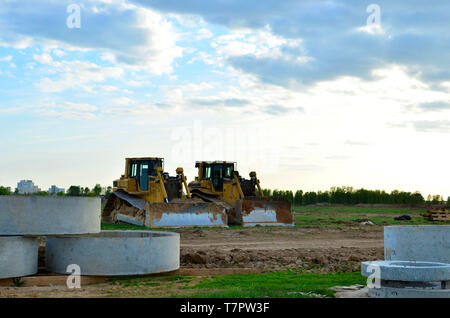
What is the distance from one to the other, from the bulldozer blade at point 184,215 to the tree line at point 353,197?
43.0m

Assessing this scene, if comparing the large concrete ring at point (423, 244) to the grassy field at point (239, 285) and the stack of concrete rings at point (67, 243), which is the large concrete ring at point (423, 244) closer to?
the grassy field at point (239, 285)

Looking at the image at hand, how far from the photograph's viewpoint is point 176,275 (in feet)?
35.7

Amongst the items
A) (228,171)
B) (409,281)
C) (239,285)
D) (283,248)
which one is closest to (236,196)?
(228,171)

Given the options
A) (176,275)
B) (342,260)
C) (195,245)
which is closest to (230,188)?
(195,245)

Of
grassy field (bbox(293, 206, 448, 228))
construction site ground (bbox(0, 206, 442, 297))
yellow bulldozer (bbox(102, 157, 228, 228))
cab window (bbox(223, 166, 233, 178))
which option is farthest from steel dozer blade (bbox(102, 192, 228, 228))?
grassy field (bbox(293, 206, 448, 228))

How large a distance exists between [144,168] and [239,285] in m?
17.7

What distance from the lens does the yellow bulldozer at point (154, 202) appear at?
2271cm

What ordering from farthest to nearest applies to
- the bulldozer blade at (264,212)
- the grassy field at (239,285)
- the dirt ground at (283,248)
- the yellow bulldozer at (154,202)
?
the bulldozer blade at (264,212), the yellow bulldozer at (154,202), the dirt ground at (283,248), the grassy field at (239,285)

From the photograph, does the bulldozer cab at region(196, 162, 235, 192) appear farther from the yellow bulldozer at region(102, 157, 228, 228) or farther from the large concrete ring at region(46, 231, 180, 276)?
the large concrete ring at region(46, 231, 180, 276)

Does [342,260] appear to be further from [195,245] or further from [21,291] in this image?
[21,291]

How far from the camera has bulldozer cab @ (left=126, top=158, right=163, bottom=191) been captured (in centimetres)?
2629

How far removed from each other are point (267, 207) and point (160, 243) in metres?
14.6

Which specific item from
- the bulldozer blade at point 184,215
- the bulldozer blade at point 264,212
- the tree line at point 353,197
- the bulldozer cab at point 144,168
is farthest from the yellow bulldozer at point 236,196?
the tree line at point 353,197
